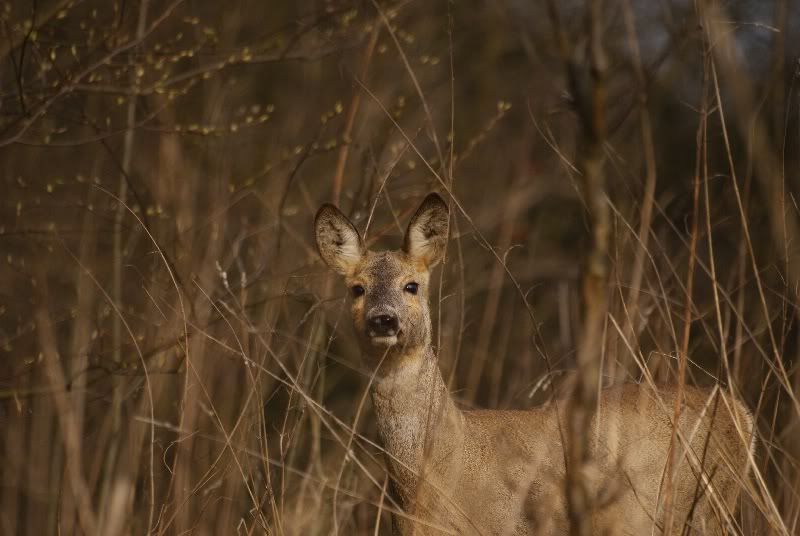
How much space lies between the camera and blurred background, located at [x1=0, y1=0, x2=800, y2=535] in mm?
3152

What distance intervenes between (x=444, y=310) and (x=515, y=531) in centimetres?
466

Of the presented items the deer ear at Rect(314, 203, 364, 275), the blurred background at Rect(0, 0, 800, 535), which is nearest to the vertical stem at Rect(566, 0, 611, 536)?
the blurred background at Rect(0, 0, 800, 535)

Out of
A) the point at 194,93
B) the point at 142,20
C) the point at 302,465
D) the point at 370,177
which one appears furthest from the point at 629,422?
the point at 194,93

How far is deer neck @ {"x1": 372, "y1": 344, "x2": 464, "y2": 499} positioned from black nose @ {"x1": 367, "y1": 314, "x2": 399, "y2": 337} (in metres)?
0.20

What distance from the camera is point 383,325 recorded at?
166 inches

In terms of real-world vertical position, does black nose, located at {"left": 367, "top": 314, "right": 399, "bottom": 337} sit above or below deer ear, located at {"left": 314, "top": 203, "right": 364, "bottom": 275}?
below

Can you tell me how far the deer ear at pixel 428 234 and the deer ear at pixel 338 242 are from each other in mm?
264

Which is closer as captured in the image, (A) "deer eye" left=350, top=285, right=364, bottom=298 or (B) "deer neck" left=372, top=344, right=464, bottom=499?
(B) "deer neck" left=372, top=344, right=464, bottom=499

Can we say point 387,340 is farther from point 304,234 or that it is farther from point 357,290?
point 304,234

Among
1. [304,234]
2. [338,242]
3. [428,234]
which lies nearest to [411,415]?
[428,234]

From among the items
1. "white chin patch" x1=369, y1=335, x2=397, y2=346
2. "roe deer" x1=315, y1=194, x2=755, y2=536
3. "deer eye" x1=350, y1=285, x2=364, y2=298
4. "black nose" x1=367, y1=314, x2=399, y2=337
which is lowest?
"roe deer" x1=315, y1=194, x2=755, y2=536

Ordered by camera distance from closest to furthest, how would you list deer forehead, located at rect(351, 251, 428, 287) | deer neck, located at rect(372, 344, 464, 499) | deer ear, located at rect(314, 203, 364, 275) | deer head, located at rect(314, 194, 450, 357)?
1. deer neck, located at rect(372, 344, 464, 499)
2. deer head, located at rect(314, 194, 450, 357)
3. deer forehead, located at rect(351, 251, 428, 287)
4. deer ear, located at rect(314, 203, 364, 275)

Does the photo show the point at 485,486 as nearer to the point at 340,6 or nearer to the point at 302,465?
the point at 340,6

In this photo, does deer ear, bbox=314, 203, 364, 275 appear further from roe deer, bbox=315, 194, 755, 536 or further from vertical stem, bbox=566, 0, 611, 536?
vertical stem, bbox=566, 0, 611, 536
